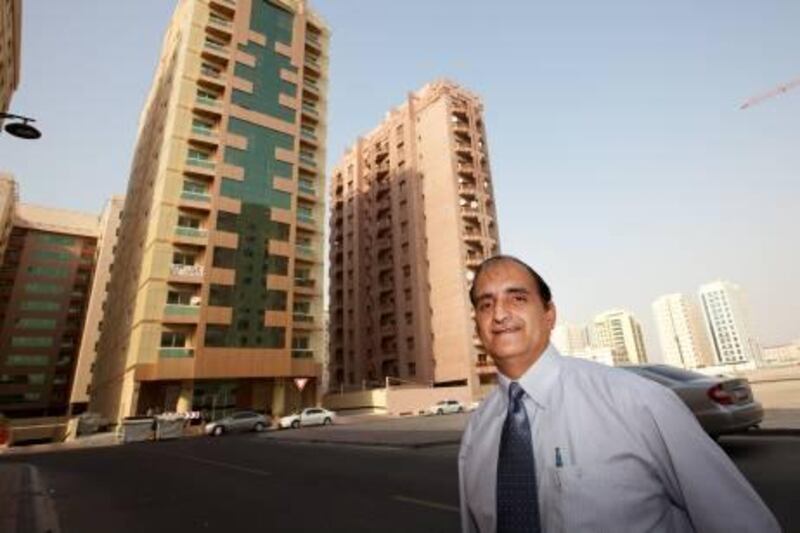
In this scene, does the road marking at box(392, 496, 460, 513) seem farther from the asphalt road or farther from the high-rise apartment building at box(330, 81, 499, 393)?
the high-rise apartment building at box(330, 81, 499, 393)

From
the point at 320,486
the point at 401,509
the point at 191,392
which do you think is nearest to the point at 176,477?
the point at 320,486

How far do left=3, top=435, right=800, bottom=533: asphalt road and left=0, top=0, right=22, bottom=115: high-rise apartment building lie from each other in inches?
1561

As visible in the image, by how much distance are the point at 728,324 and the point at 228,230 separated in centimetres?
15001

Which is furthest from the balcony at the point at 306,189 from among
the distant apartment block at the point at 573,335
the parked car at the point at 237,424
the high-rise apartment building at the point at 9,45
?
the distant apartment block at the point at 573,335

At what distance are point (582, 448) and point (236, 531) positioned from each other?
18.5 feet

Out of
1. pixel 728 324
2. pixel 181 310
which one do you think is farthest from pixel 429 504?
pixel 728 324

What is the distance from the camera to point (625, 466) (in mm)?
1409

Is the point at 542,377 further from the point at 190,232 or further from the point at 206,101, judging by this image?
the point at 206,101

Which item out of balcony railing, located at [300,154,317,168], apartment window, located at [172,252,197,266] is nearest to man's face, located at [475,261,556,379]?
apartment window, located at [172,252,197,266]

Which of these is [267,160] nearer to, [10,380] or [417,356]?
[417,356]

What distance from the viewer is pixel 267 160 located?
143 ft

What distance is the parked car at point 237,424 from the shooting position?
30500 millimetres

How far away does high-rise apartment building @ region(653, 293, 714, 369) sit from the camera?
145625 millimetres

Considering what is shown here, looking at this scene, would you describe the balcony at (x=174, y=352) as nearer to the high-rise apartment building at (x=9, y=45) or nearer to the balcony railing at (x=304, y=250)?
the balcony railing at (x=304, y=250)
